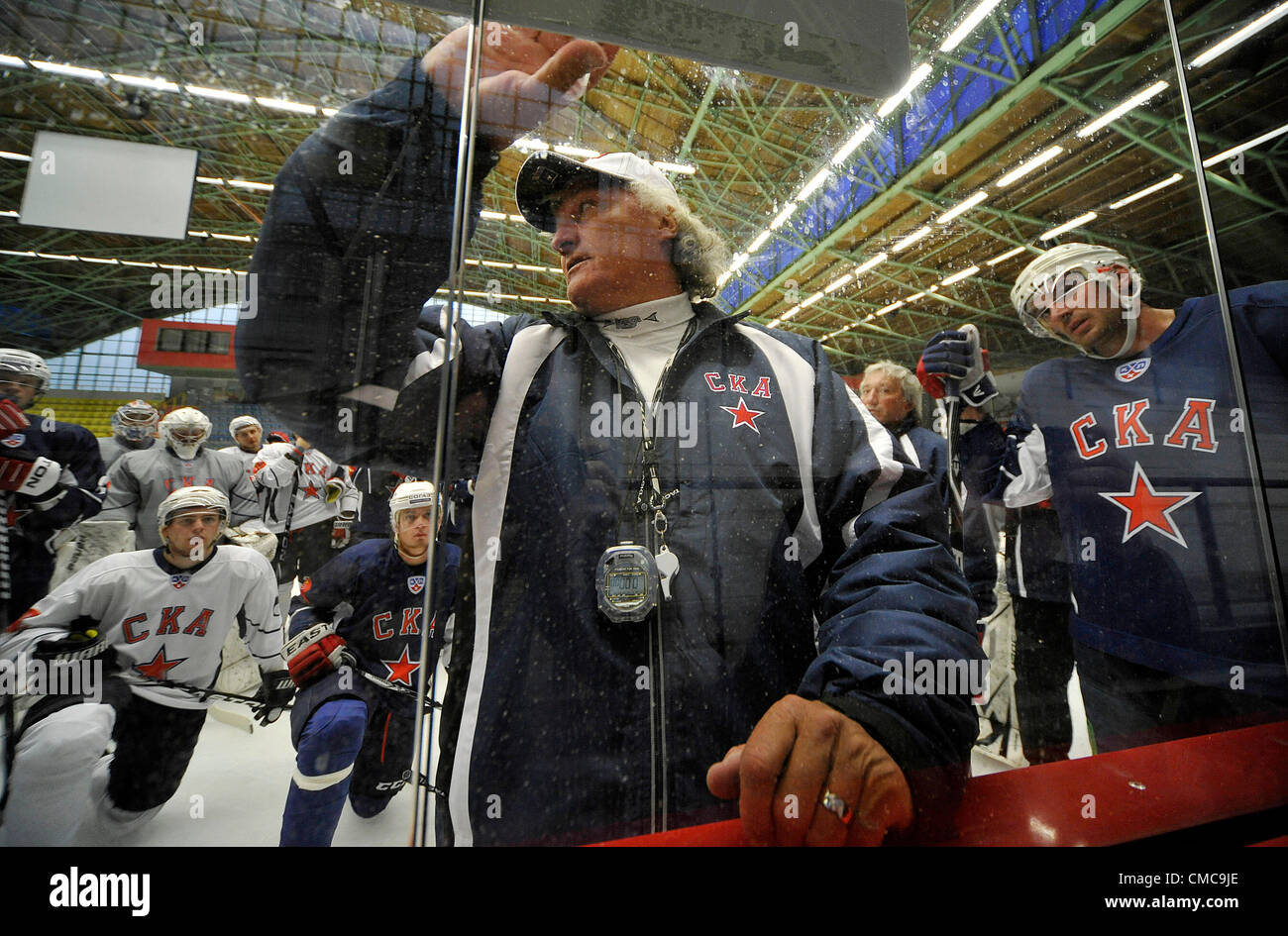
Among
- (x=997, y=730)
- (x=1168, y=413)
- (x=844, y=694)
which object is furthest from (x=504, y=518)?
(x=1168, y=413)

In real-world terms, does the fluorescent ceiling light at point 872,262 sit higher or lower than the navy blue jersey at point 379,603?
higher

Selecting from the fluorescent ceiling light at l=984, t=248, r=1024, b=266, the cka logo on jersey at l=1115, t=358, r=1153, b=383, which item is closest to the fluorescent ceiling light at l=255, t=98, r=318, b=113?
the fluorescent ceiling light at l=984, t=248, r=1024, b=266

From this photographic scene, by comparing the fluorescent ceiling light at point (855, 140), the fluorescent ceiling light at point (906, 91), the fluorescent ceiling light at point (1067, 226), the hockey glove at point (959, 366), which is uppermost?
the fluorescent ceiling light at point (906, 91)

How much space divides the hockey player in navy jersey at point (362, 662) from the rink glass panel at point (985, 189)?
0.41 metres

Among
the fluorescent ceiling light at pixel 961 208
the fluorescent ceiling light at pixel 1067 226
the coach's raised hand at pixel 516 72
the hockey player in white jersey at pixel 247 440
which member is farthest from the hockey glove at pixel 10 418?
the fluorescent ceiling light at pixel 1067 226

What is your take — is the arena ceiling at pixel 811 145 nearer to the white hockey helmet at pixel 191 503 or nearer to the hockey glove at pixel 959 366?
the hockey glove at pixel 959 366

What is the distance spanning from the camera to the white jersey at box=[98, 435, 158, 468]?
702 mm

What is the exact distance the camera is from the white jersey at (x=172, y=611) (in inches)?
26.0

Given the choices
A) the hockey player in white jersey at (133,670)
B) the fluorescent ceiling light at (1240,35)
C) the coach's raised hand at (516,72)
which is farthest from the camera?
the fluorescent ceiling light at (1240,35)

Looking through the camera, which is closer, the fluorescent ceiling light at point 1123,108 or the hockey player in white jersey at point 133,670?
the hockey player in white jersey at point 133,670

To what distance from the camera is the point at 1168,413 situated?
1.27 meters

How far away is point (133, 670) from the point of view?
679 millimetres

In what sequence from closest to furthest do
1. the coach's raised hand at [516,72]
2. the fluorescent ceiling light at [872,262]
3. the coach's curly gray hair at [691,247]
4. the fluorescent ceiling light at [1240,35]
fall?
the coach's raised hand at [516,72]
the coach's curly gray hair at [691,247]
the fluorescent ceiling light at [872,262]
the fluorescent ceiling light at [1240,35]

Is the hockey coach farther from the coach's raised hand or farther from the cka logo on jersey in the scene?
the cka logo on jersey
